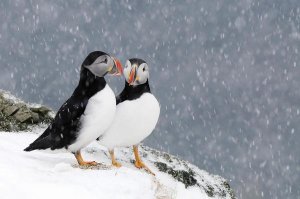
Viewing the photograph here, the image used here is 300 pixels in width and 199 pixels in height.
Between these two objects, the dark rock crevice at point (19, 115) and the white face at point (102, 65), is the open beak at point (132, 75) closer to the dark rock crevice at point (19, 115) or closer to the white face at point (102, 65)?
the white face at point (102, 65)

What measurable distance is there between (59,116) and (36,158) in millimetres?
699

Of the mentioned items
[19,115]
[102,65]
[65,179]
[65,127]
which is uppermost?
[102,65]

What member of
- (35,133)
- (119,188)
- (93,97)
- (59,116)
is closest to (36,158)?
(59,116)

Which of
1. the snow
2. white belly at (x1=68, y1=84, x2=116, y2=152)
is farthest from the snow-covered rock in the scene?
white belly at (x1=68, y1=84, x2=116, y2=152)

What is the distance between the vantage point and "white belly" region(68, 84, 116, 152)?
22.5 feet

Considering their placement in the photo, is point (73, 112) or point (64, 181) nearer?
point (64, 181)

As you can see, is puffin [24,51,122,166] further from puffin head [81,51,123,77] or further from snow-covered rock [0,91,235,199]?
snow-covered rock [0,91,235,199]

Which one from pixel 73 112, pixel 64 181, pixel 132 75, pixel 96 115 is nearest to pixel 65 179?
pixel 64 181

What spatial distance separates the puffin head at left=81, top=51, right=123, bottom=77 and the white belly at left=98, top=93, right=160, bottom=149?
96 centimetres

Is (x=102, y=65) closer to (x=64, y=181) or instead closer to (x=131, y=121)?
(x=131, y=121)

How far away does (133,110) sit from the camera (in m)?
7.86

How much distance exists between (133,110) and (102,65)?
114 cm

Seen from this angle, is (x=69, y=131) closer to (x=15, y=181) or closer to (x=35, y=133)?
(x=15, y=181)

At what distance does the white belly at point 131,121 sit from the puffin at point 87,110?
2.63ft
